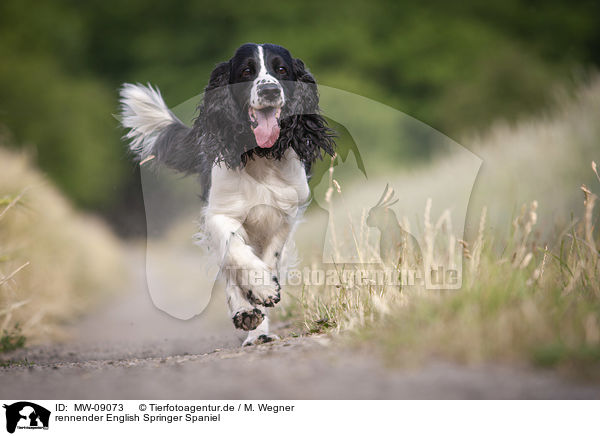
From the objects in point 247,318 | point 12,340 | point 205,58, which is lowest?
point 12,340

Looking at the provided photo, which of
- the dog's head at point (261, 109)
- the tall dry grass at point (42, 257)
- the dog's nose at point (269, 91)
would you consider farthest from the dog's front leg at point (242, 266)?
the tall dry grass at point (42, 257)

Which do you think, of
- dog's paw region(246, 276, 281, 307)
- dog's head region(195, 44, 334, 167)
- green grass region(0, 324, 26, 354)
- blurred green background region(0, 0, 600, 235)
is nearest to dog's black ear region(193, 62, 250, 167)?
dog's head region(195, 44, 334, 167)

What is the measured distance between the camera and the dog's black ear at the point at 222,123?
9.75 feet

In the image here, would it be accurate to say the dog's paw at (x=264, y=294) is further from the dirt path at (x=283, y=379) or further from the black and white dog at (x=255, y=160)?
the dirt path at (x=283, y=379)

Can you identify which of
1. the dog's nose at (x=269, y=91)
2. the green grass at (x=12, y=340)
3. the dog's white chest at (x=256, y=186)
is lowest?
the green grass at (x=12, y=340)

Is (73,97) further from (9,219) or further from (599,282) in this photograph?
(599,282)

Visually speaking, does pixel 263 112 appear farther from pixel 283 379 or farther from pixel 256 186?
pixel 283 379

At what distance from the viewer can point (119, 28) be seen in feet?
29.0

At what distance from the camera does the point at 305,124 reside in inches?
121

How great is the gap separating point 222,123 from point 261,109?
0.27 metres

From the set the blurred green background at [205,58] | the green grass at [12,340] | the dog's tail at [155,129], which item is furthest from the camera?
the blurred green background at [205,58]

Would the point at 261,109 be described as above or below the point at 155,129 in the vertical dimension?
below

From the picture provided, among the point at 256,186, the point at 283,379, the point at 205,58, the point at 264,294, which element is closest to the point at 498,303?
the point at 283,379
